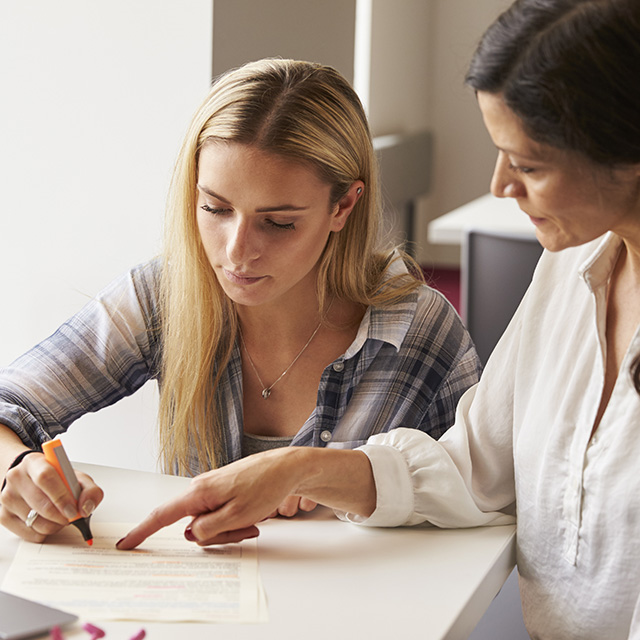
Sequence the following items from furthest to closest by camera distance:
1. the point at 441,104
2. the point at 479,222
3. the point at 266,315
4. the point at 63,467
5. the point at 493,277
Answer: the point at 441,104 < the point at 479,222 < the point at 493,277 < the point at 266,315 < the point at 63,467

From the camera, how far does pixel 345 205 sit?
57.8 inches

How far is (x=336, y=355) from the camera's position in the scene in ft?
5.07

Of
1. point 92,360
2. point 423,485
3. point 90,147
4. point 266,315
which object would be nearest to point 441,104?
point 90,147

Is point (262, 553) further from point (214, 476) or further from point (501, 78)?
point (501, 78)

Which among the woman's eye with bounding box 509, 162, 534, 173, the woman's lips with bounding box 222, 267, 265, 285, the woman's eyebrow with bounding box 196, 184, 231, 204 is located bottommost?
the woman's lips with bounding box 222, 267, 265, 285

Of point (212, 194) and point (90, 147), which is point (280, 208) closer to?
point (212, 194)

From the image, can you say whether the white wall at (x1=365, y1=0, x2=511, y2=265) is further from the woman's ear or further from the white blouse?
the white blouse

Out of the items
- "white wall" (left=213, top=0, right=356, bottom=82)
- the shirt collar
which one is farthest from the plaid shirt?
"white wall" (left=213, top=0, right=356, bottom=82)

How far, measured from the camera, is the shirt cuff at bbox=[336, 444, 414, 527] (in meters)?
1.11

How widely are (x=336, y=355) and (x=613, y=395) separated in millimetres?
619

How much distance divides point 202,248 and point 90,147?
0.55 m

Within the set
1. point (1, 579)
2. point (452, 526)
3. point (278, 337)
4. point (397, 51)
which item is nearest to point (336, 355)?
point (278, 337)

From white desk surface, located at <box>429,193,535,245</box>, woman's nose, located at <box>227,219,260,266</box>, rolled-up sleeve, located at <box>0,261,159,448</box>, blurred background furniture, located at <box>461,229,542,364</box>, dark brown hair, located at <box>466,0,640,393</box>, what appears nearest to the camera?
dark brown hair, located at <box>466,0,640,393</box>

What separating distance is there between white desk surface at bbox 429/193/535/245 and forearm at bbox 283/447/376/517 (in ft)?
5.25
